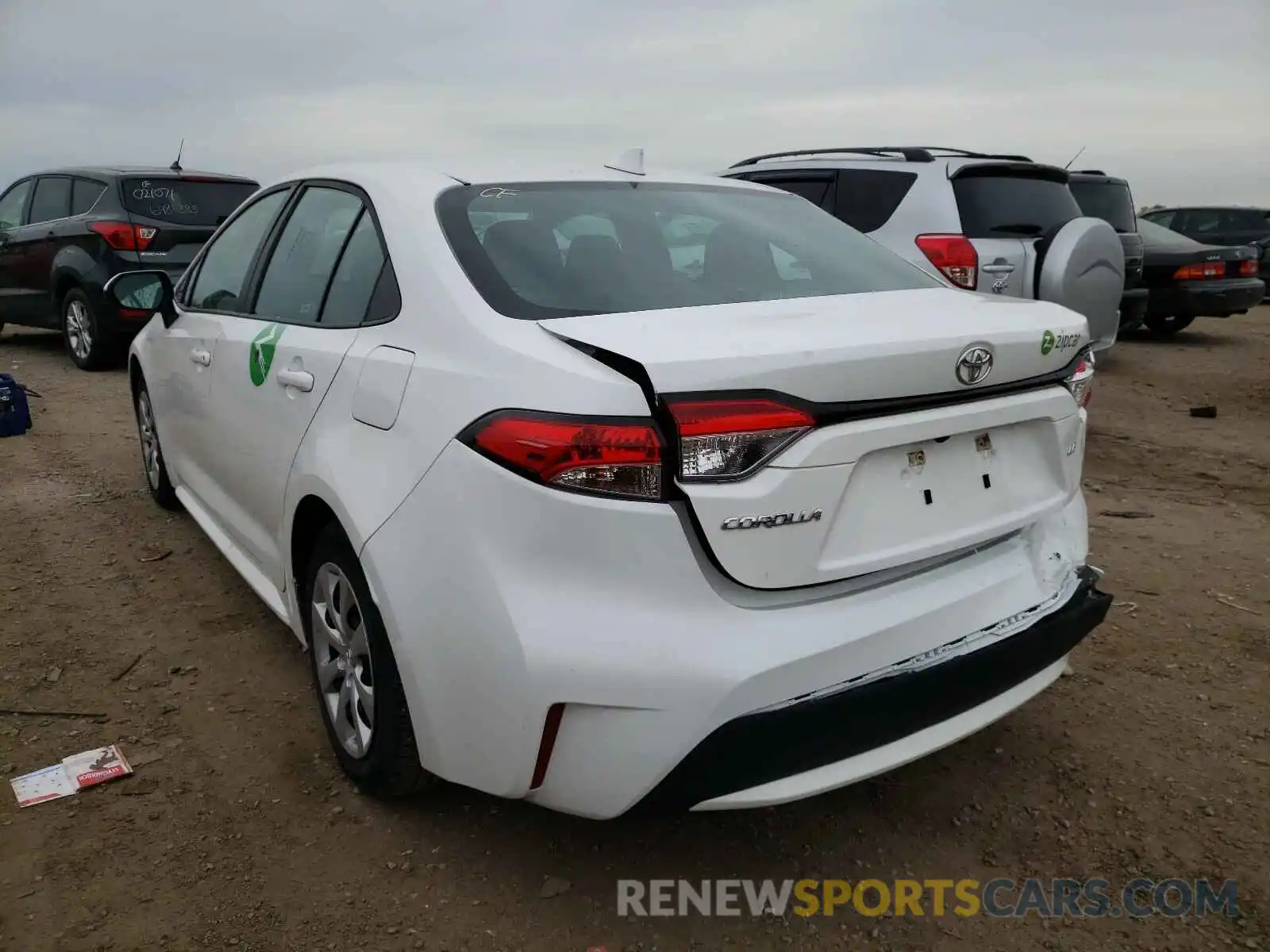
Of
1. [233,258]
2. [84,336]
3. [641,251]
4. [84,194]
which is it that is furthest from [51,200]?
[641,251]

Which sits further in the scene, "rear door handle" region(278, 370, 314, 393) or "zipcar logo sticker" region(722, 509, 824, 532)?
"rear door handle" region(278, 370, 314, 393)

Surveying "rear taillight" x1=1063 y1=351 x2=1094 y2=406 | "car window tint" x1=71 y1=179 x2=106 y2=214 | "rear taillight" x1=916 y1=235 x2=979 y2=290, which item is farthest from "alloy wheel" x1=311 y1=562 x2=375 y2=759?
"car window tint" x1=71 y1=179 x2=106 y2=214

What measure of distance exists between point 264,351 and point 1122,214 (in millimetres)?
9284

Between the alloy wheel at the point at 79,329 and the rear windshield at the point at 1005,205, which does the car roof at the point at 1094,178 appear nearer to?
the rear windshield at the point at 1005,205

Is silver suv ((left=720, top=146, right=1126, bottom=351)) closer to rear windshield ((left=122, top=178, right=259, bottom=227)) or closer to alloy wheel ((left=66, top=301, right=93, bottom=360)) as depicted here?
rear windshield ((left=122, top=178, right=259, bottom=227))

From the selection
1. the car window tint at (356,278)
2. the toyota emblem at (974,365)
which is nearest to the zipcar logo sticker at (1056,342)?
the toyota emblem at (974,365)

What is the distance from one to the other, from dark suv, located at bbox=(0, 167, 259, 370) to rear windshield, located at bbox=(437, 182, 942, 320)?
6479 millimetres

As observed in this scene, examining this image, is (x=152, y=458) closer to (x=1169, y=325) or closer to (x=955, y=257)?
(x=955, y=257)

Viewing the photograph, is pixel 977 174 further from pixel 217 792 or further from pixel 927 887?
pixel 217 792

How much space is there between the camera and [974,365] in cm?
206

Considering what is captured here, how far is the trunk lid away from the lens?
1.81 meters

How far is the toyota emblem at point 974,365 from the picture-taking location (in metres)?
2.03

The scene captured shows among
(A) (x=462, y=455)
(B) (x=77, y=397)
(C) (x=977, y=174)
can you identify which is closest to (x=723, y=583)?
(A) (x=462, y=455)

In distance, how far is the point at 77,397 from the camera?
764cm
